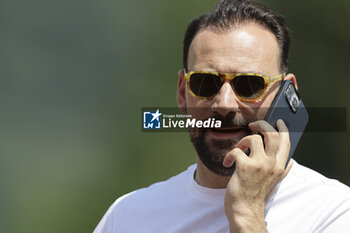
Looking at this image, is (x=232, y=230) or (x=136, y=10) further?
(x=136, y=10)

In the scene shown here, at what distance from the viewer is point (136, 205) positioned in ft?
11.1

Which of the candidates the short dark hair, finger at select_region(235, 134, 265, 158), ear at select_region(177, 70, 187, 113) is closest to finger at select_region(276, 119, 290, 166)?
finger at select_region(235, 134, 265, 158)

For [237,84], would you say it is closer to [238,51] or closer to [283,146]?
[238,51]

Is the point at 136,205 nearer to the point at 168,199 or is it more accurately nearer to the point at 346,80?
the point at 168,199

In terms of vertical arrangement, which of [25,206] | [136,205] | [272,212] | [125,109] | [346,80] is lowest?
[25,206]

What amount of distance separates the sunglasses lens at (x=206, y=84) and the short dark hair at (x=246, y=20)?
1.24 ft

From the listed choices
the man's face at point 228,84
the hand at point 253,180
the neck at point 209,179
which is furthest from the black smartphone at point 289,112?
the neck at point 209,179

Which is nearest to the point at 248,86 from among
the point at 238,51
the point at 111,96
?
the point at 238,51

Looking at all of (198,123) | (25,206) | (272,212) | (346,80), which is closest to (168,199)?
(198,123)

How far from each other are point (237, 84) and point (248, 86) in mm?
67

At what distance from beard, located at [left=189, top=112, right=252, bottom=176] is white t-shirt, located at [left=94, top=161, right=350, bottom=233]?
142 mm

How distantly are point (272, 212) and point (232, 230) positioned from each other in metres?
0.45

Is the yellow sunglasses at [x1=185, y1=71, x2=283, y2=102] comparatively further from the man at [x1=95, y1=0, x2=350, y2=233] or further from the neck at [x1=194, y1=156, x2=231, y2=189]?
the neck at [x1=194, y1=156, x2=231, y2=189]

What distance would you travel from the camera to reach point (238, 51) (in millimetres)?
3146
